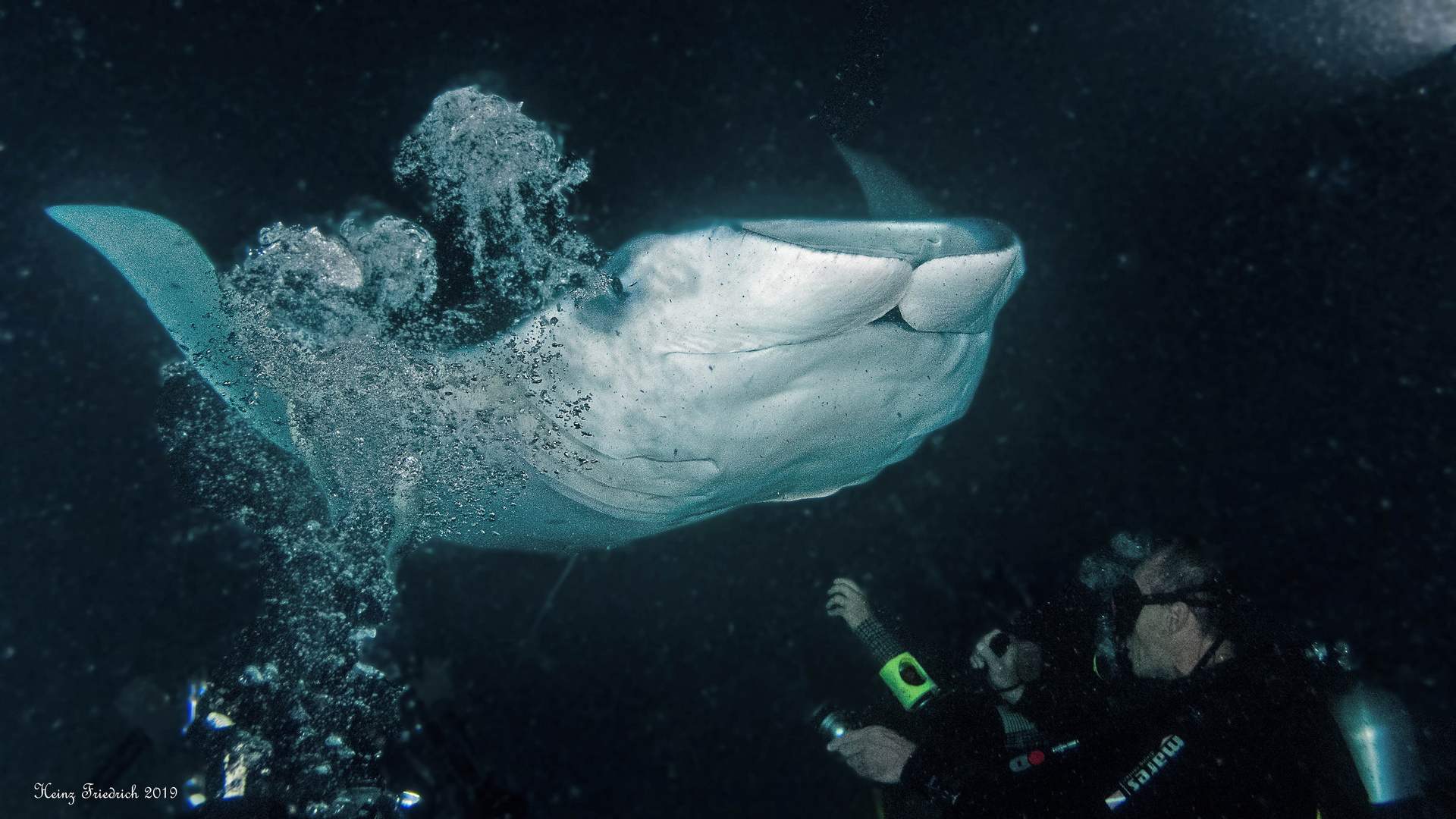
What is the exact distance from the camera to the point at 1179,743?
2215mm

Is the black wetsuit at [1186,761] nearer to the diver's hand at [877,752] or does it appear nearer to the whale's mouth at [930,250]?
the diver's hand at [877,752]

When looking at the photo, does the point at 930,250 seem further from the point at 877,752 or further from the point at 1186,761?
the point at 877,752

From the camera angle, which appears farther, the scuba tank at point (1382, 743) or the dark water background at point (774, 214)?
the dark water background at point (774, 214)

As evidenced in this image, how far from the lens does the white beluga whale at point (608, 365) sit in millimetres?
1061

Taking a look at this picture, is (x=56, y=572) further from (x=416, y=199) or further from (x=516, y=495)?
(x=516, y=495)

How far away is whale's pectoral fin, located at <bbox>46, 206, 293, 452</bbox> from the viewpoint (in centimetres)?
188

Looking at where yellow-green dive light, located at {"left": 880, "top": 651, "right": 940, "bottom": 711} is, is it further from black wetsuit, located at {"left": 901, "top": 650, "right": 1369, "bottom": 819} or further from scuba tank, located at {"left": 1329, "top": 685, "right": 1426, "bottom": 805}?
scuba tank, located at {"left": 1329, "top": 685, "right": 1426, "bottom": 805}

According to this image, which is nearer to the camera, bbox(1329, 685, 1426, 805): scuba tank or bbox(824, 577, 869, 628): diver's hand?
bbox(1329, 685, 1426, 805): scuba tank

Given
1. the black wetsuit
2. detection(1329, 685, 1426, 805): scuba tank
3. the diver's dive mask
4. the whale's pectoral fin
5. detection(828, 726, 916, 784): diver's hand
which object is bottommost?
detection(1329, 685, 1426, 805): scuba tank

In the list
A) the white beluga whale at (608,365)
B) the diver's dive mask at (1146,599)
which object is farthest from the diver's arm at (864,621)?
the white beluga whale at (608,365)

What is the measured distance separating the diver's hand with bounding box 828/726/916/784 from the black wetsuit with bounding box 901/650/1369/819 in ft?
0.72

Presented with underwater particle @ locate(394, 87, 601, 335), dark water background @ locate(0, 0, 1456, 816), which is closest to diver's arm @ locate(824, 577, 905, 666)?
dark water background @ locate(0, 0, 1456, 816)

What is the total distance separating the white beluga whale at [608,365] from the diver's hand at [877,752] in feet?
5.05

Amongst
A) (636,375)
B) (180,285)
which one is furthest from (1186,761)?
(180,285)
